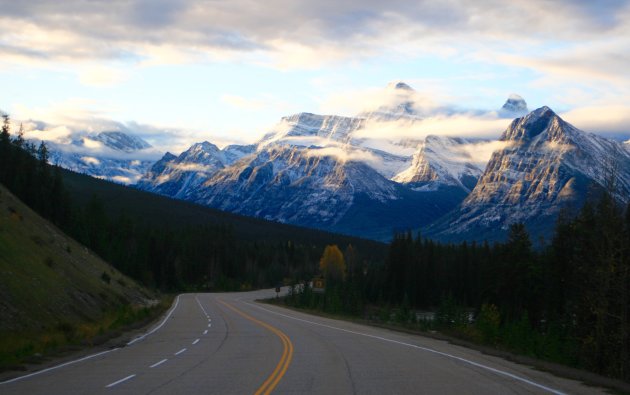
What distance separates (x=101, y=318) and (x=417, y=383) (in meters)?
27.8

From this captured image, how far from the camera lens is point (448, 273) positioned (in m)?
125

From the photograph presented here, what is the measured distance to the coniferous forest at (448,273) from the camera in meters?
36.0

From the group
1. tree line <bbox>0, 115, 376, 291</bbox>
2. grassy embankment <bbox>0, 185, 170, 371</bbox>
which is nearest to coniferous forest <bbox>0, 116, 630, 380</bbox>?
tree line <bbox>0, 115, 376, 291</bbox>

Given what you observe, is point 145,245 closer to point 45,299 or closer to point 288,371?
point 45,299

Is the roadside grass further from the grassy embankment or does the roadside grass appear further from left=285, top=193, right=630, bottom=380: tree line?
left=285, top=193, right=630, bottom=380: tree line

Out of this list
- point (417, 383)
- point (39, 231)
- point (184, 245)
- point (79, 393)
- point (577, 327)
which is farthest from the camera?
point (184, 245)

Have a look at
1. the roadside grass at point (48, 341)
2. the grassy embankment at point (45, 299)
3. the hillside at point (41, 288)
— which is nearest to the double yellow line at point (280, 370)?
the roadside grass at point (48, 341)

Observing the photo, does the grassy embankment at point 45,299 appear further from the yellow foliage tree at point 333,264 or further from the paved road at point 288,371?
the yellow foliage tree at point 333,264

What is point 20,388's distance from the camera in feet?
52.9

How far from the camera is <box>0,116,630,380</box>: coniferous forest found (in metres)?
36.0

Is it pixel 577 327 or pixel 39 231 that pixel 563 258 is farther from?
pixel 39 231

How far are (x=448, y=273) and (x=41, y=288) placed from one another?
98464mm

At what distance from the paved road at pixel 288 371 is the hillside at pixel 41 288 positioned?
12.8 ft

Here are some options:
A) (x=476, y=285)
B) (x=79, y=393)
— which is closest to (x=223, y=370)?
(x=79, y=393)
